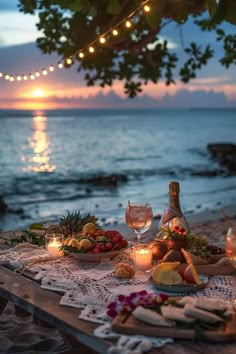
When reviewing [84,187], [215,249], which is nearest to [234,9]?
[215,249]

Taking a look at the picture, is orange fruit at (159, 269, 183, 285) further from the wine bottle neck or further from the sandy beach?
the sandy beach

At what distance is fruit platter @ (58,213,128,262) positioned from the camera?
3004mm

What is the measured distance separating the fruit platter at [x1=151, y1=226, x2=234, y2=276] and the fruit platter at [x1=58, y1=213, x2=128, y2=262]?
0.22m

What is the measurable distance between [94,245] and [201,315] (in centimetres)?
112

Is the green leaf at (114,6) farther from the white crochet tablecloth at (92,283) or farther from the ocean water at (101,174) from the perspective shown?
the ocean water at (101,174)

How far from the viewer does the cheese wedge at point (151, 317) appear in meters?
2.03

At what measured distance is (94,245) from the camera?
3.07 meters

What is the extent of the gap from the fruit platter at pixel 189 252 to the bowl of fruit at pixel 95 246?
0.72 feet

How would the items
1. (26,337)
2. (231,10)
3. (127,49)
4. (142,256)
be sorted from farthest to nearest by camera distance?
1. (127,49)
2. (26,337)
3. (142,256)
4. (231,10)

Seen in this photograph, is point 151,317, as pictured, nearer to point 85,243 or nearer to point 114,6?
point 85,243

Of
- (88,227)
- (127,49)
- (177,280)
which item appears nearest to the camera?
(177,280)

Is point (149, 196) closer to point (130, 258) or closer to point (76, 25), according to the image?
point (76, 25)

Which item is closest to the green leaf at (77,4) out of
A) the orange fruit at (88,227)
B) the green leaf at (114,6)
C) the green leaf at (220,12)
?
the green leaf at (114,6)

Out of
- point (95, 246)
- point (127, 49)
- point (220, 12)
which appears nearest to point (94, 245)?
point (95, 246)
